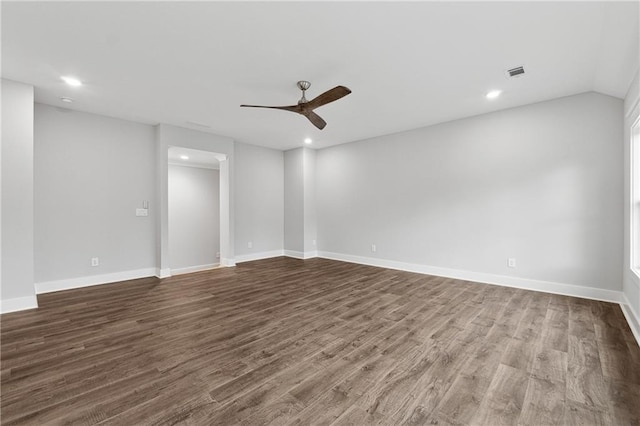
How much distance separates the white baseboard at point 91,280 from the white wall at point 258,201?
1.89 m

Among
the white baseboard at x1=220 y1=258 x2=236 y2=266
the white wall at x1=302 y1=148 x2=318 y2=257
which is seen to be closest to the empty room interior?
the white baseboard at x1=220 y1=258 x2=236 y2=266

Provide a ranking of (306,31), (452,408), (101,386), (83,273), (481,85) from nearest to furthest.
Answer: (452,408), (101,386), (306,31), (481,85), (83,273)

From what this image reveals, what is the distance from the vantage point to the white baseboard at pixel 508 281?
138 inches

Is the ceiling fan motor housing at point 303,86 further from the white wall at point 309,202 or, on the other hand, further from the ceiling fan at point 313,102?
the white wall at point 309,202

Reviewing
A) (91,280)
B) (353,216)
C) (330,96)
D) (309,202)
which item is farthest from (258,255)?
(330,96)

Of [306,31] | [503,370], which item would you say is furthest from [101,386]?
[306,31]

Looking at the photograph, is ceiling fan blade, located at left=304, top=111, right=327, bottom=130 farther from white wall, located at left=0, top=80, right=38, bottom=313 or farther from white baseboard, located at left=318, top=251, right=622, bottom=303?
white wall, located at left=0, top=80, right=38, bottom=313

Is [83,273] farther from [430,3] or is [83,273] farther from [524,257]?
[524,257]

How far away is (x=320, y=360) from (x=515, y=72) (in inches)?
143

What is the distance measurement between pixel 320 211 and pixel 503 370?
5230 mm

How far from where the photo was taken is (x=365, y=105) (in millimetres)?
4031

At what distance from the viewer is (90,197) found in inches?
172

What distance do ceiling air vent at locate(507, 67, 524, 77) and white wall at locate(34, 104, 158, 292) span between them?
5624mm

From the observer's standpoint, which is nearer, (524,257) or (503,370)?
(503,370)
